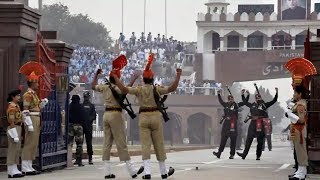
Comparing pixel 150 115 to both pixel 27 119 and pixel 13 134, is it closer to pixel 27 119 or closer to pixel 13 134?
pixel 27 119

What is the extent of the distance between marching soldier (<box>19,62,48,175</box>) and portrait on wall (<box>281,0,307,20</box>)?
218 ft

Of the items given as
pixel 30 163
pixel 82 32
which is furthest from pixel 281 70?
pixel 30 163

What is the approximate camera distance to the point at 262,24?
82375 millimetres

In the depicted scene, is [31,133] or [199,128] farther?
[199,128]

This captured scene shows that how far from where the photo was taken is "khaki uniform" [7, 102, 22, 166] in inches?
729

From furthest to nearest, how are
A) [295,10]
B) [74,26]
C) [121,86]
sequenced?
[74,26] → [295,10] → [121,86]

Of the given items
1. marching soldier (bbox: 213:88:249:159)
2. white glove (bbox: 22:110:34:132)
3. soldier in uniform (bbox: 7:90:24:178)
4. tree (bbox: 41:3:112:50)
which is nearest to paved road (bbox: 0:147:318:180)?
soldier in uniform (bbox: 7:90:24:178)

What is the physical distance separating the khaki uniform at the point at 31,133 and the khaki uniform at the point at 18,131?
152 millimetres

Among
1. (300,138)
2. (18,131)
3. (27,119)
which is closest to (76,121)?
(18,131)

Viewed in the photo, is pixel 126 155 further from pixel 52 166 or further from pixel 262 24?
pixel 262 24

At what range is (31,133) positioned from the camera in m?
19.0

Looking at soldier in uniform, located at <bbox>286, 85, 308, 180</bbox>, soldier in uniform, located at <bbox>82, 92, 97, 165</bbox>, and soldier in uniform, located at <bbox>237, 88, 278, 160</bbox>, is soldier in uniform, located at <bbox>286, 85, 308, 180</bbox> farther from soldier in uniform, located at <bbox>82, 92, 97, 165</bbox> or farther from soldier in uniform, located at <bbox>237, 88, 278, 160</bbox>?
soldier in uniform, located at <bbox>237, 88, 278, 160</bbox>

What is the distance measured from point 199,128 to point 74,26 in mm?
47045

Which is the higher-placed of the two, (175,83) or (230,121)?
(175,83)
